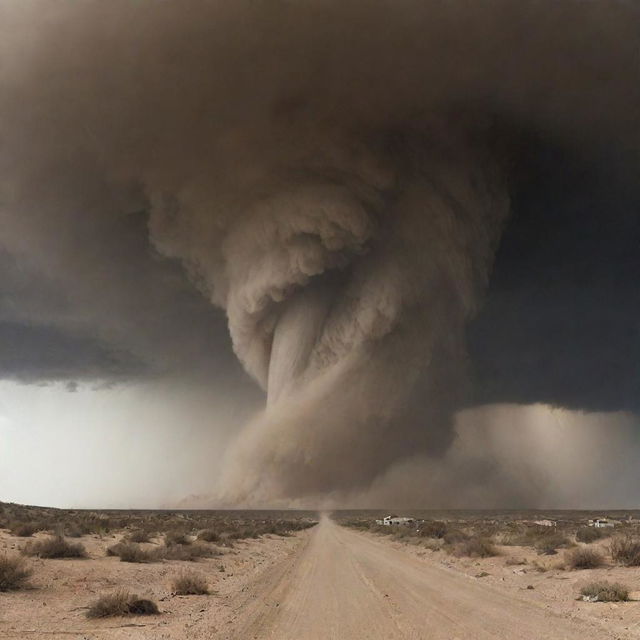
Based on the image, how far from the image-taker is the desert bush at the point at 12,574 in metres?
12.0

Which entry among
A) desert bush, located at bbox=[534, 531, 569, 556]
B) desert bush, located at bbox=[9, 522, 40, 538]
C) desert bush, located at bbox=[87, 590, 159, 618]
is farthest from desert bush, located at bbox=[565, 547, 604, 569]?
desert bush, located at bbox=[9, 522, 40, 538]

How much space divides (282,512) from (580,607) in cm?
8214

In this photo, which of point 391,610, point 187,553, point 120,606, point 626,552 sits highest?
point 120,606

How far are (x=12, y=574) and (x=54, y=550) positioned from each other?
665 centimetres

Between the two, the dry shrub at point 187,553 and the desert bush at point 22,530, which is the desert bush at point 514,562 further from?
the desert bush at point 22,530

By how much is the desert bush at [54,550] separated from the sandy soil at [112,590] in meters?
0.48

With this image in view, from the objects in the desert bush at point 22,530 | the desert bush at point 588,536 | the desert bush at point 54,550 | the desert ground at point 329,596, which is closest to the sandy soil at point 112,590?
the desert ground at point 329,596

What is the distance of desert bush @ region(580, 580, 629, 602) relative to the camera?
11609mm

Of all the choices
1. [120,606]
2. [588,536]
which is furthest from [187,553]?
[588,536]

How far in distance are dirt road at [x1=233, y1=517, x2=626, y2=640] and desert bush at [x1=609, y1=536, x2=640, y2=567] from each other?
4740mm

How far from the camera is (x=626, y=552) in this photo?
17281 millimetres

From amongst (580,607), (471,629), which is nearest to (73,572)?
(471,629)

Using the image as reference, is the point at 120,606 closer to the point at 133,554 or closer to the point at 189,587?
the point at 189,587

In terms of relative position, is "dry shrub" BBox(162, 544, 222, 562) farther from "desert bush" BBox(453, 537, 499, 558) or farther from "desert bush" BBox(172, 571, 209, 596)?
"desert bush" BBox(453, 537, 499, 558)
